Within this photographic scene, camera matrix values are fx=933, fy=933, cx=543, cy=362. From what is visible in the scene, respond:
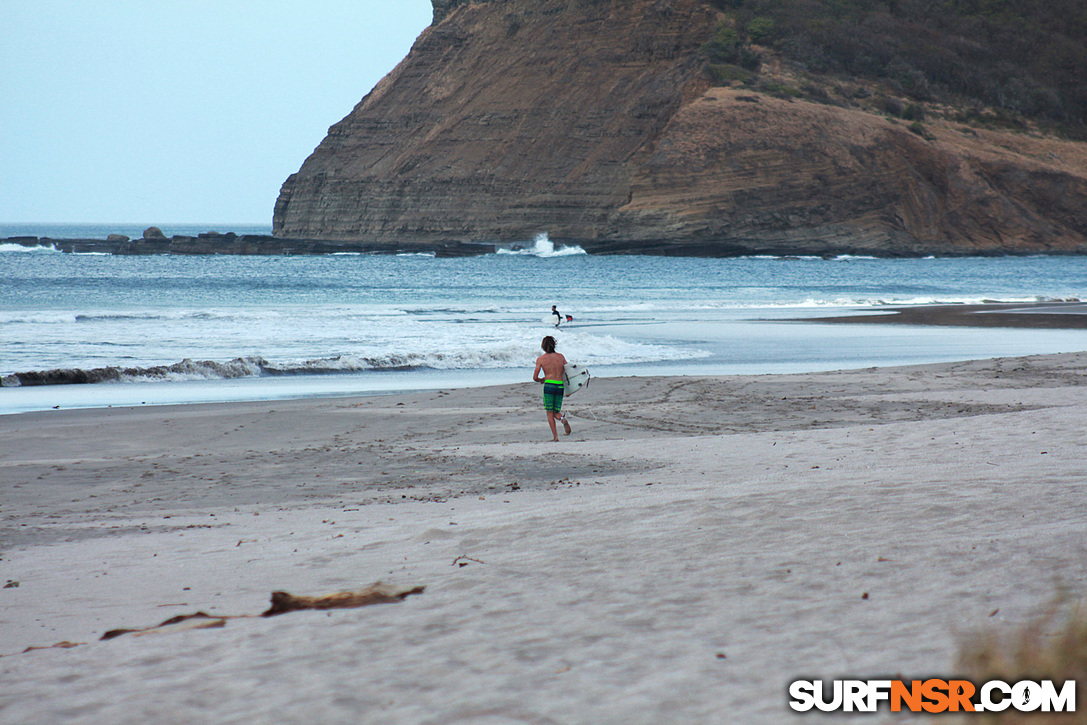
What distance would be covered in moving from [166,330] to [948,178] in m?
69.0

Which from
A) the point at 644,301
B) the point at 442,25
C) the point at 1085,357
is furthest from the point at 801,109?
the point at 1085,357

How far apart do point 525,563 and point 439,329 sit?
18.4m

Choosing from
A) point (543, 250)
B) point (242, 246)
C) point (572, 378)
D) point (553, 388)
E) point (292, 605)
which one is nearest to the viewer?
point (292, 605)

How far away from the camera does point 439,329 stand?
22688 millimetres

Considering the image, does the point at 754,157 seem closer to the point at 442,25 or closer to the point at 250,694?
the point at 442,25

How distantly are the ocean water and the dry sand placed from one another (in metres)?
5.89

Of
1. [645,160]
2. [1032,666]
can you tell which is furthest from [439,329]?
[645,160]

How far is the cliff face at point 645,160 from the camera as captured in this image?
242ft

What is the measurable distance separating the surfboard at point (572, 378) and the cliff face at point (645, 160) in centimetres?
6310

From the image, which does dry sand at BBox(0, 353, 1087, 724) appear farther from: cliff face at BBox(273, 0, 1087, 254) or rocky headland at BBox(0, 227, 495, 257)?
rocky headland at BBox(0, 227, 495, 257)

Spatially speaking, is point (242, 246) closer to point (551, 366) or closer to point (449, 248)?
point (449, 248)

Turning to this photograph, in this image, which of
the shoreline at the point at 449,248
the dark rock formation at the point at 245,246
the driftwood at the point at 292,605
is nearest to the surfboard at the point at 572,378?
the driftwood at the point at 292,605

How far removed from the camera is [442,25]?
91.2 m

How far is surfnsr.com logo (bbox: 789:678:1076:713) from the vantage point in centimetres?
217
